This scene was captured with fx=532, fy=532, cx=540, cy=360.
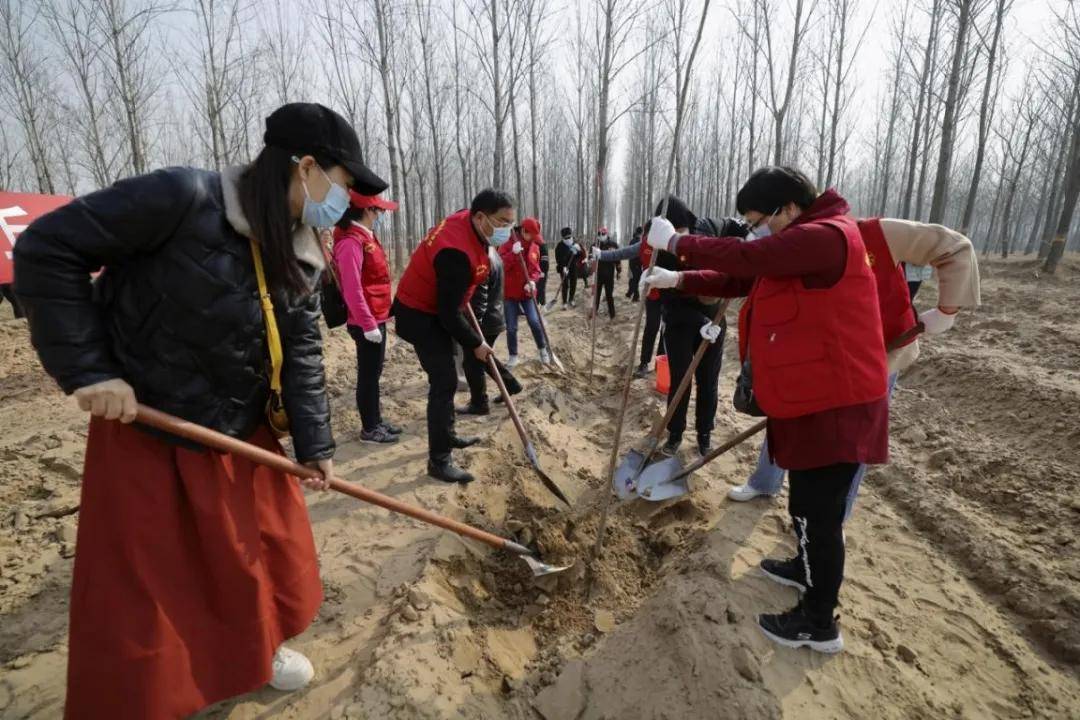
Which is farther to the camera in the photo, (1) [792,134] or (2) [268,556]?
(1) [792,134]

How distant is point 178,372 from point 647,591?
7.67 ft

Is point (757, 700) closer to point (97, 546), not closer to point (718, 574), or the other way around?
point (718, 574)

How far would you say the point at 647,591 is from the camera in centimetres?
277

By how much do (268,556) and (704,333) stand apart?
274cm

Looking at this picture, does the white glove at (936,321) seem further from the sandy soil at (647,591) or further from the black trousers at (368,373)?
the black trousers at (368,373)

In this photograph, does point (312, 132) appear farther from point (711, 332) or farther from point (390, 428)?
point (390, 428)

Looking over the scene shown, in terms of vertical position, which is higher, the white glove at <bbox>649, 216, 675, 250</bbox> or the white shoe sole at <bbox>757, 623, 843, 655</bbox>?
the white glove at <bbox>649, 216, 675, 250</bbox>

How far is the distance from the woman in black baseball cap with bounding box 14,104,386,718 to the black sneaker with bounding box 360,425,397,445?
272 cm

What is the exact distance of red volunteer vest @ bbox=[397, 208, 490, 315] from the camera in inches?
129

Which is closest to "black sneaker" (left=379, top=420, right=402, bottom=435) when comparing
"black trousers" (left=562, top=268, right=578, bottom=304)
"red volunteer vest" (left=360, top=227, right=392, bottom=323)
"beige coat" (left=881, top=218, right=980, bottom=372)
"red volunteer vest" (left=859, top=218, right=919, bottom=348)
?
"red volunteer vest" (left=360, top=227, right=392, bottom=323)

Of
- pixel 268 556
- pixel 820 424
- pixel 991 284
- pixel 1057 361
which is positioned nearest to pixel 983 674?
pixel 820 424

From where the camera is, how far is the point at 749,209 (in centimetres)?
220

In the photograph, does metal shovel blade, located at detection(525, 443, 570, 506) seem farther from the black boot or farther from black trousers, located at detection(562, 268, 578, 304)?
black trousers, located at detection(562, 268, 578, 304)

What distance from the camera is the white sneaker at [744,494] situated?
3549mm
